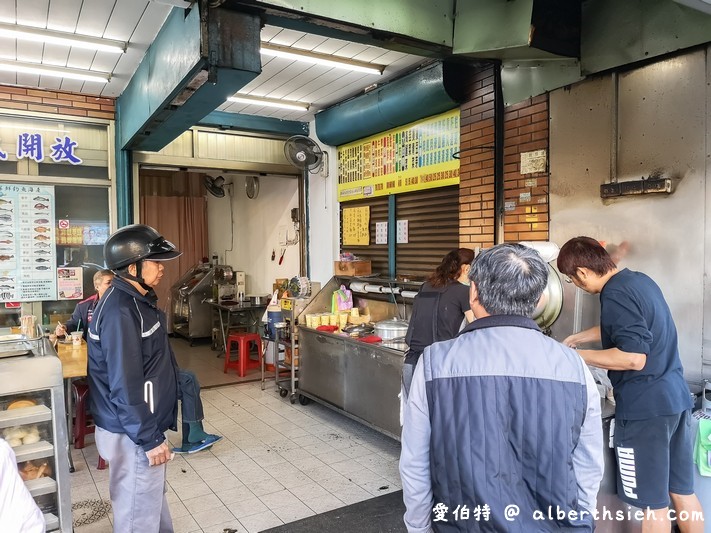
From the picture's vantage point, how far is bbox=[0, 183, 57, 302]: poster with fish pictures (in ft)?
17.9

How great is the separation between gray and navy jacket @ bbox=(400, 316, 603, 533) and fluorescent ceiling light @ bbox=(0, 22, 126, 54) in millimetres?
4158

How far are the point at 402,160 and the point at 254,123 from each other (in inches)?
88.6

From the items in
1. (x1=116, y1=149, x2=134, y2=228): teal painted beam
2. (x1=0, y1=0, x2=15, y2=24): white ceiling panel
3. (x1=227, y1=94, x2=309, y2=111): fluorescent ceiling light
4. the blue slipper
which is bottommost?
the blue slipper

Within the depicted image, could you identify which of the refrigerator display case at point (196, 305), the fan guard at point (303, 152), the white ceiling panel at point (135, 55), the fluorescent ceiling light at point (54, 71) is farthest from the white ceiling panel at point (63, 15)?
the refrigerator display case at point (196, 305)

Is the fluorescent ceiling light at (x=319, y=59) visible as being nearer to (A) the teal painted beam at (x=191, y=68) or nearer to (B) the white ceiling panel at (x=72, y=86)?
(A) the teal painted beam at (x=191, y=68)

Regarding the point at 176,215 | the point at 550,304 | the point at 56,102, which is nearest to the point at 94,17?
the point at 56,102

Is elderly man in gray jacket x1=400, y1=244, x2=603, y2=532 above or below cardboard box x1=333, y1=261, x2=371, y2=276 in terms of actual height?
below

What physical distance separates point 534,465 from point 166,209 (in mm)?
9781

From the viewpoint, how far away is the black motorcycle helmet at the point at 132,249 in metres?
2.52

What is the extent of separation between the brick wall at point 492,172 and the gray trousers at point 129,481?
299 cm

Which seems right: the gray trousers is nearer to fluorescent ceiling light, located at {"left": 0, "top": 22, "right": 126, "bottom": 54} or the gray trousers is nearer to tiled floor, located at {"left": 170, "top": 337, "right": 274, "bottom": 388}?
fluorescent ceiling light, located at {"left": 0, "top": 22, "right": 126, "bottom": 54}

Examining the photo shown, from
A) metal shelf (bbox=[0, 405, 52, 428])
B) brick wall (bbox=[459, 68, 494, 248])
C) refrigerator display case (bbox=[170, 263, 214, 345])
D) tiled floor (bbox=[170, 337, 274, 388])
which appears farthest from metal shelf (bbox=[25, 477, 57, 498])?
refrigerator display case (bbox=[170, 263, 214, 345])

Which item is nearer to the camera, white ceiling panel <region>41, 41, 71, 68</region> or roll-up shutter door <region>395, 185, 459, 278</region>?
white ceiling panel <region>41, 41, 71, 68</region>

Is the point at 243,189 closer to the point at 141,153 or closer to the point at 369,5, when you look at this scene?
the point at 141,153
